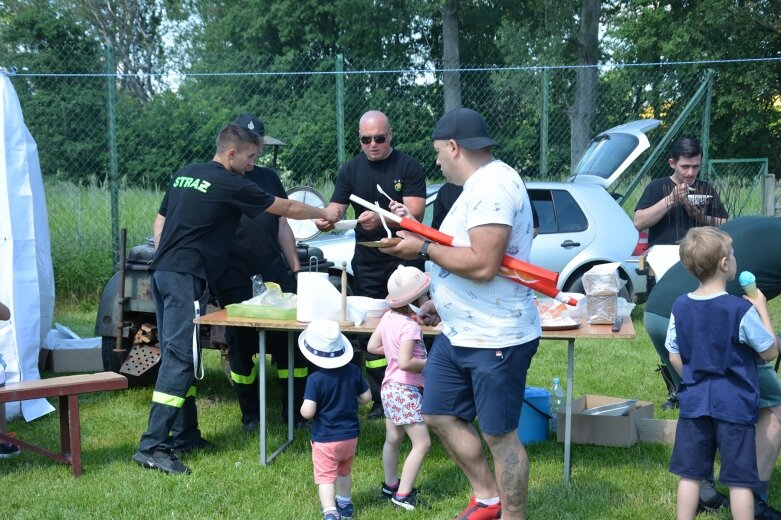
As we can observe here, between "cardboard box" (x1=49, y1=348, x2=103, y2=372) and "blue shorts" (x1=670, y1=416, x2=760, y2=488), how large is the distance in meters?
5.04

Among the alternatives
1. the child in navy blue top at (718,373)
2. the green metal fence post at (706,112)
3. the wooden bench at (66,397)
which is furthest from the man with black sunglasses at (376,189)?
the green metal fence post at (706,112)

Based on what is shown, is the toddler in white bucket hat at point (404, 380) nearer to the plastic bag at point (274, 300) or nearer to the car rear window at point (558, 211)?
the plastic bag at point (274, 300)

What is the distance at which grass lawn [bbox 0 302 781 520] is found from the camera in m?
4.47

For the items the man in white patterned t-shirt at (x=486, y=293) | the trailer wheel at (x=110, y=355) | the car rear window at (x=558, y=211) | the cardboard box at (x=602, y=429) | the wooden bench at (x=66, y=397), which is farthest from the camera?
the car rear window at (x=558, y=211)

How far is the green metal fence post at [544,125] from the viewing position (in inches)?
445

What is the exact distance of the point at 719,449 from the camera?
381cm

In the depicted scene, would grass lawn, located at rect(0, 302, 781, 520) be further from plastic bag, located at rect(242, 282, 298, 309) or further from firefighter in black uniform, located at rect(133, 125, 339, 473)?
plastic bag, located at rect(242, 282, 298, 309)

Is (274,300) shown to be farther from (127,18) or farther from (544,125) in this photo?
(127,18)

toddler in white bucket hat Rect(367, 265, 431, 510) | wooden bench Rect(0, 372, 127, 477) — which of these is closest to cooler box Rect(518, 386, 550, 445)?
toddler in white bucket hat Rect(367, 265, 431, 510)

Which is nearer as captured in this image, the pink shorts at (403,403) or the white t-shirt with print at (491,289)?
the white t-shirt with print at (491,289)

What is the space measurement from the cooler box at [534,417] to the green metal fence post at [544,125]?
627 cm

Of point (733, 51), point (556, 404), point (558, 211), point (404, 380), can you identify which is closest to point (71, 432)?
point (404, 380)

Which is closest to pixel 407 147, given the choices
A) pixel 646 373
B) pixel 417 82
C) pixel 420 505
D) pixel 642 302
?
pixel 417 82

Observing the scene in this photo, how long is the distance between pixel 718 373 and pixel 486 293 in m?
1.08
